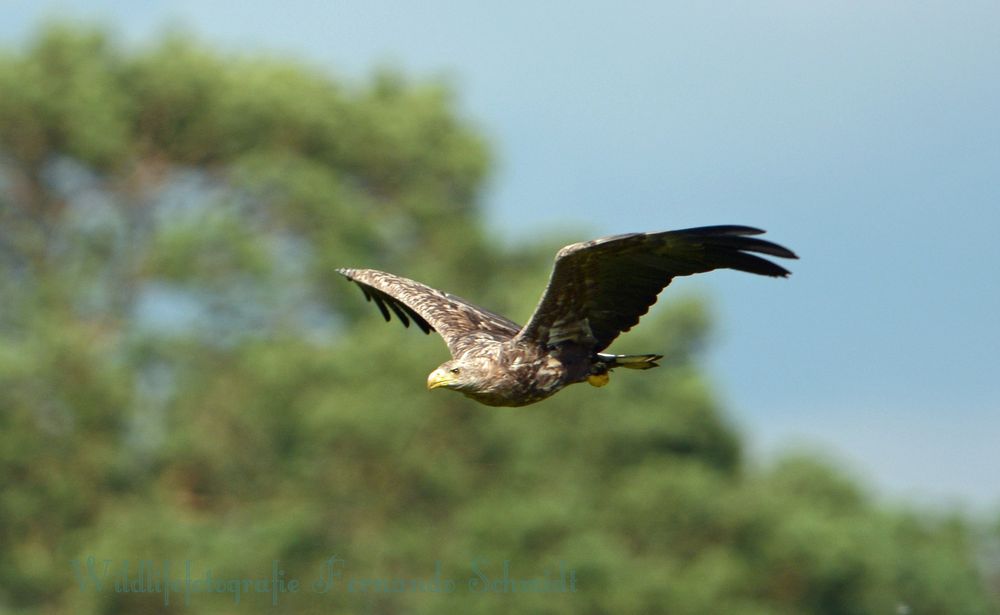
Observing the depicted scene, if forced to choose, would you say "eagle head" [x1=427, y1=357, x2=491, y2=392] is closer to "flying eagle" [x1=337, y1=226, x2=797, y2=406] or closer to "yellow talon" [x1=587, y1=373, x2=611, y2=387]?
"flying eagle" [x1=337, y1=226, x2=797, y2=406]

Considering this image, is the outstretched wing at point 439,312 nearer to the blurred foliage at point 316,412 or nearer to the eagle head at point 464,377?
the eagle head at point 464,377

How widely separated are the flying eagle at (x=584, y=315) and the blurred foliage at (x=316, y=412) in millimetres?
19751

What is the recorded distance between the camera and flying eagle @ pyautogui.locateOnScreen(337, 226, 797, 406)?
12.9 m

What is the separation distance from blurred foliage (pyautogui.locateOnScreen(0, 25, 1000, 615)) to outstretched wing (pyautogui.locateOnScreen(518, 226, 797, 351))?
19863 millimetres

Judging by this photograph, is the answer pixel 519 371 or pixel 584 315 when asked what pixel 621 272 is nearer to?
pixel 584 315

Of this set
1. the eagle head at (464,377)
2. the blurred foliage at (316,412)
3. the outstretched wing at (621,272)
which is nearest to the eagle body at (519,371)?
the eagle head at (464,377)

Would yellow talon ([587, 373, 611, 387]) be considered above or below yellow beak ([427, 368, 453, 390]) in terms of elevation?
above

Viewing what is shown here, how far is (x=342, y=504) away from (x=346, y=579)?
77.8 inches

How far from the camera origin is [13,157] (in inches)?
1805

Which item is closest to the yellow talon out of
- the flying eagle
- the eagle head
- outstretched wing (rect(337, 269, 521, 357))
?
the flying eagle

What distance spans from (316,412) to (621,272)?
23.7m

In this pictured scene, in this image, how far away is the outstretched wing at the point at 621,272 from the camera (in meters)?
12.8

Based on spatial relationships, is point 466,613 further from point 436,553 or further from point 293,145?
point 293,145

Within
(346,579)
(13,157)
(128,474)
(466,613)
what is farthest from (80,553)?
(13,157)
